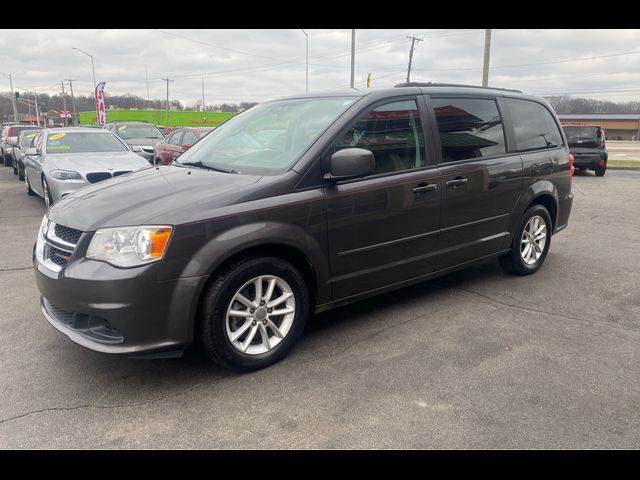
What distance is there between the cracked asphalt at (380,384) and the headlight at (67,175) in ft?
12.2

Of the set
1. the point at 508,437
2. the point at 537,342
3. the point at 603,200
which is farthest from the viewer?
the point at 603,200

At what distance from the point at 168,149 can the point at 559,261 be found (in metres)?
10.1

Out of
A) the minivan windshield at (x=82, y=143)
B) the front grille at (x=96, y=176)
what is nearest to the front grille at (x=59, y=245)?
the front grille at (x=96, y=176)

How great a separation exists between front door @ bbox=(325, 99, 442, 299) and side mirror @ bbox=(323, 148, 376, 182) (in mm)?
167

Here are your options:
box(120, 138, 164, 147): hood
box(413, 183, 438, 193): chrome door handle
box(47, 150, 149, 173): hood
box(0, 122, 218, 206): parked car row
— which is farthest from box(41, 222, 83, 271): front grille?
box(120, 138, 164, 147): hood

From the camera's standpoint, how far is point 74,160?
344 inches

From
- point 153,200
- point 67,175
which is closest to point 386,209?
point 153,200

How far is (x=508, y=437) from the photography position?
103 inches

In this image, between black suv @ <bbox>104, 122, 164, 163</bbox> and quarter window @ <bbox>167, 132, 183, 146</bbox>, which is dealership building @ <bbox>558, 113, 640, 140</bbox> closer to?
black suv @ <bbox>104, 122, 164, 163</bbox>

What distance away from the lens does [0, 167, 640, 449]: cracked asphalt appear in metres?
2.65
